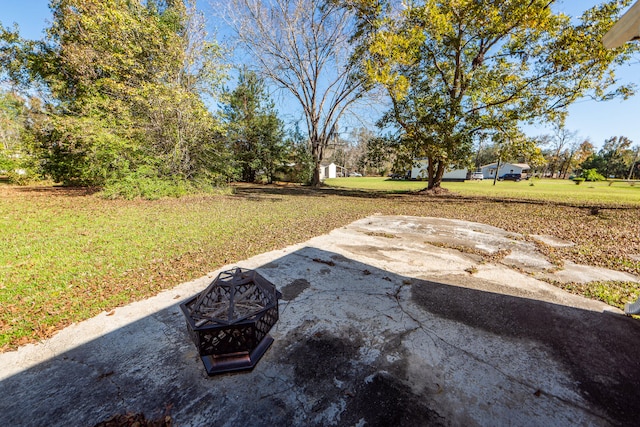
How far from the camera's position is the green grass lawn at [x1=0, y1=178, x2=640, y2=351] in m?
3.09

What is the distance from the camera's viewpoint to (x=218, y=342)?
191 centimetres

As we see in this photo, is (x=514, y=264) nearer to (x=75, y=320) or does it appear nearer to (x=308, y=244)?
(x=308, y=244)

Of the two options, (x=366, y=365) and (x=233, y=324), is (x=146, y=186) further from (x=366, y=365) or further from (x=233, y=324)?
(x=366, y=365)

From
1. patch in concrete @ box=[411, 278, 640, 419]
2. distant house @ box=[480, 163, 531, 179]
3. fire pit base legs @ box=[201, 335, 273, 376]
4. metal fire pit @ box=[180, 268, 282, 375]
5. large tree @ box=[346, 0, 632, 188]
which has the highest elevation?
large tree @ box=[346, 0, 632, 188]

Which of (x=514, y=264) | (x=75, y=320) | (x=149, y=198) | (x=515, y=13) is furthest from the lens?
(x=149, y=198)

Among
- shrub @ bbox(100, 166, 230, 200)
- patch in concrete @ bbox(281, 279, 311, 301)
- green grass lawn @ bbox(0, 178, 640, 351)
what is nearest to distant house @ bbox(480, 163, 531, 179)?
green grass lawn @ bbox(0, 178, 640, 351)

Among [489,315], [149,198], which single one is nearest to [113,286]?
[489,315]

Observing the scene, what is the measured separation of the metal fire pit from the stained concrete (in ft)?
0.40

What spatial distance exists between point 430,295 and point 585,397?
5.23 feet

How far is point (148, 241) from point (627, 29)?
26.5 ft

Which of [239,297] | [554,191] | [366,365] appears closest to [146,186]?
[239,297]

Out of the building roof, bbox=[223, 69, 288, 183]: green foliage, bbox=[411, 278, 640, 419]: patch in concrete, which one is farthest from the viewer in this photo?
bbox=[223, 69, 288, 183]: green foliage

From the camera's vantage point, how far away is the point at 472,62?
1244 centimetres

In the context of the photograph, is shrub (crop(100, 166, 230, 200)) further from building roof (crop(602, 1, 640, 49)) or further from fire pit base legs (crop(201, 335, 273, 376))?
building roof (crop(602, 1, 640, 49))
